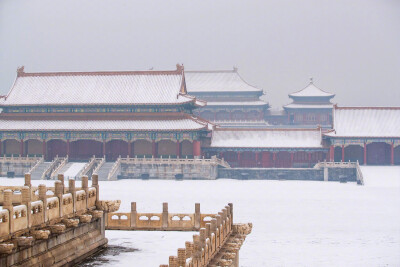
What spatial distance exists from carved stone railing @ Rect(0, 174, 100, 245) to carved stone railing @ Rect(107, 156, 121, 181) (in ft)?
138

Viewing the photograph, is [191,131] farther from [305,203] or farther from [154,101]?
[305,203]

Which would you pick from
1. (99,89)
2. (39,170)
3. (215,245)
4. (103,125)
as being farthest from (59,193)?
(99,89)

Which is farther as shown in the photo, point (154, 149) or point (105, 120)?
point (105, 120)

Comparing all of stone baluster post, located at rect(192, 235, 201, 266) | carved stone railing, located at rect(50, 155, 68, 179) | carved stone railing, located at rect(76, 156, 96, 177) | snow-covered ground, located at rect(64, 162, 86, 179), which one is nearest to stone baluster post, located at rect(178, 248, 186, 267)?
stone baluster post, located at rect(192, 235, 201, 266)

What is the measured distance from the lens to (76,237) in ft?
66.3

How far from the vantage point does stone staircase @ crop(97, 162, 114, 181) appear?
64062 millimetres

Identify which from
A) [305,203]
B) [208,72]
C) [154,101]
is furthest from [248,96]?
[305,203]

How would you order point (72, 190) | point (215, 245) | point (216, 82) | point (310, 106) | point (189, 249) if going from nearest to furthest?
point (189, 249) → point (72, 190) → point (215, 245) → point (310, 106) → point (216, 82)

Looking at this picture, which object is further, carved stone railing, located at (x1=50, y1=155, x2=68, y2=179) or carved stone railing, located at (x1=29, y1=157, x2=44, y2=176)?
carved stone railing, located at (x1=29, y1=157, x2=44, y2=176)

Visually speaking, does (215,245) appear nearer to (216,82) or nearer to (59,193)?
(59,193)

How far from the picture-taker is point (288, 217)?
39.8 metres

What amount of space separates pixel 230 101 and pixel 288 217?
204 feet

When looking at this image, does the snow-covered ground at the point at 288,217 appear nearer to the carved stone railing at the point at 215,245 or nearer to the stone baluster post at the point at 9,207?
the carved stone railing at the point at 215,245

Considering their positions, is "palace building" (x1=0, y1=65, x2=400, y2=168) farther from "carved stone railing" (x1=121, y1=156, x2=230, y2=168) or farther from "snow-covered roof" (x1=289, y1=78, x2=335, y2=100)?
"snow-covered roof" (x1=289, y1=78, x2=335, y2=100)
